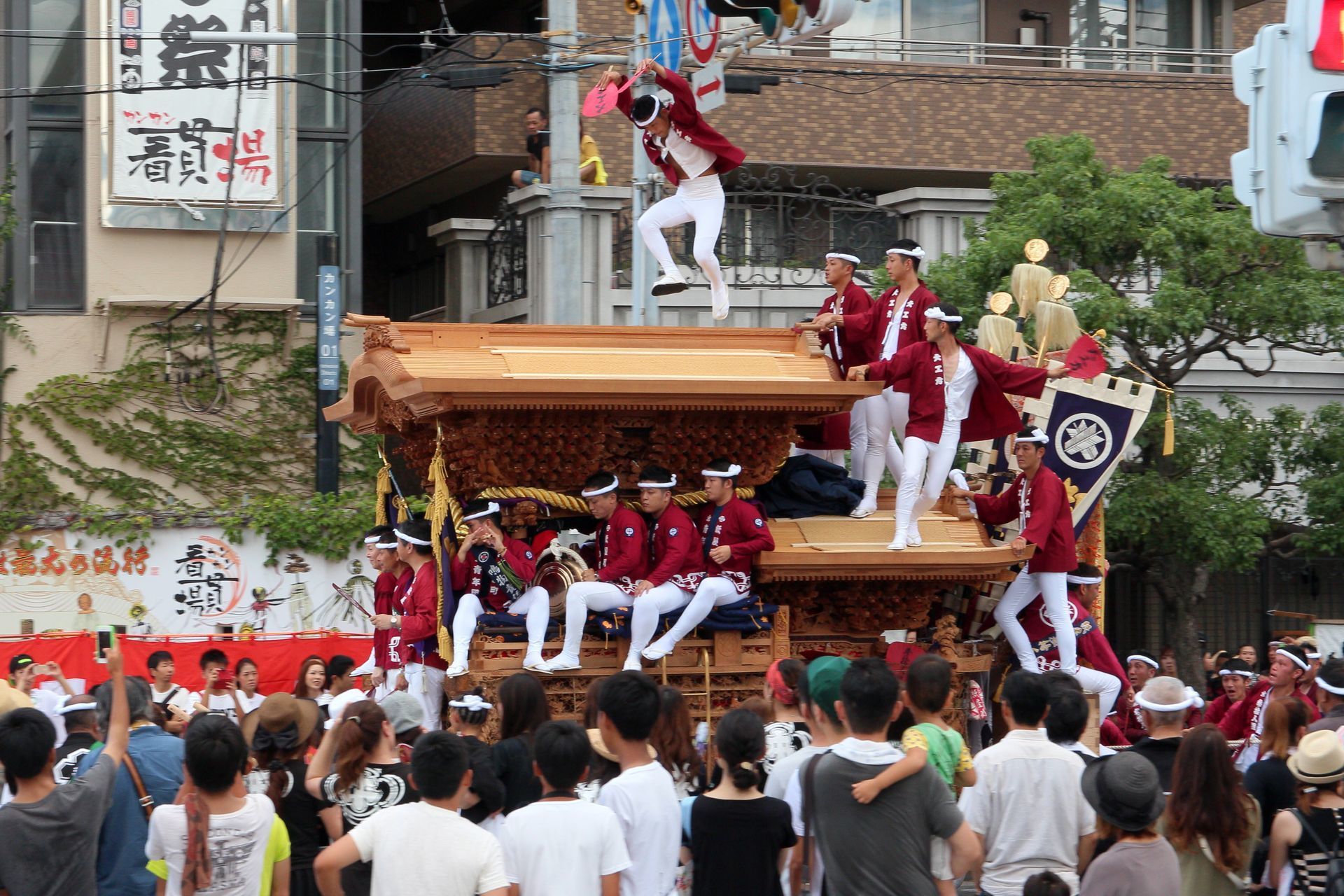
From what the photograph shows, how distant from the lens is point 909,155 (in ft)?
68.5

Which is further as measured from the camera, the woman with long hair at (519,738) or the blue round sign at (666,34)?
the blue round sign at (666,34)

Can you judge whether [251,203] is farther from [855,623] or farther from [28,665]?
[855,623]

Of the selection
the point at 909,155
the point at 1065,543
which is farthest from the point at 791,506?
the point at 909,155

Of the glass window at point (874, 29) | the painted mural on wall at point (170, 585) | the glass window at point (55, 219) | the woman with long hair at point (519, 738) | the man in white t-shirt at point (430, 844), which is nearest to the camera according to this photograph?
the man in white t-shirt at point (430, 844)

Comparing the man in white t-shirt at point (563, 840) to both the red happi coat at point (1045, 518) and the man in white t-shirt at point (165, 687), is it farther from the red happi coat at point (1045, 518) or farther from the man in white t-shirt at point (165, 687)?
the red happi coat at point (1045, 518)

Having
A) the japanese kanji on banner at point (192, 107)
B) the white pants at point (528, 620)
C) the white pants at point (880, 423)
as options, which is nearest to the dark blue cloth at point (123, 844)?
the white pants at point (528, 620)

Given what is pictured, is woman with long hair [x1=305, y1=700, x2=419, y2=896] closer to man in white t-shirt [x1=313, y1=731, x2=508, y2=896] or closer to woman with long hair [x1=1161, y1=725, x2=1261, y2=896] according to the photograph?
man in white t-shirt [x1=313, y1=731, x2=508, y2=896]

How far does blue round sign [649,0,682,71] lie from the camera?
1199cm

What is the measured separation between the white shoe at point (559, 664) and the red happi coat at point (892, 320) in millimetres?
2603

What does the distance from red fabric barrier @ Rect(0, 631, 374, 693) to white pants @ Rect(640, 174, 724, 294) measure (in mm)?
4540

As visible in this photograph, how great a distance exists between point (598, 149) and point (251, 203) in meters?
3.90

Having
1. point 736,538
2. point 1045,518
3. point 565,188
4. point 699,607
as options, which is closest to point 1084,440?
point 1045,518

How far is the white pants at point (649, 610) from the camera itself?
938 cm

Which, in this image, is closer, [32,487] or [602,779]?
[602,779]
